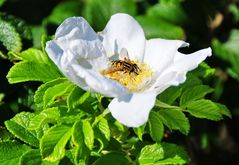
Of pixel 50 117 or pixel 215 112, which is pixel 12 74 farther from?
pixel 215 112

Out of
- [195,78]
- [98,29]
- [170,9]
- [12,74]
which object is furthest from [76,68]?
[170,9]

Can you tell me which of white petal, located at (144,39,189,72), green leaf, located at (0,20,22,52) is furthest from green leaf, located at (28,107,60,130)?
green leaf, located at (0,20,22,52)

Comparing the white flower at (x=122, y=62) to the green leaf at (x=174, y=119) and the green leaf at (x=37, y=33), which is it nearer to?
the green leaf at (x=174, y=119)

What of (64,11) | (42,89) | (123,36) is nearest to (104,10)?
(64,11)

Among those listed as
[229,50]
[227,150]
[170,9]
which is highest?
[170,9]

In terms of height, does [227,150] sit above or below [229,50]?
below

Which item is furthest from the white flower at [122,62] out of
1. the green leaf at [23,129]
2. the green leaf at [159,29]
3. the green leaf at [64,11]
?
the green leaf at [64,11]

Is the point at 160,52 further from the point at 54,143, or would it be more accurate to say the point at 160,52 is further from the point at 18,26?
the point at 18,26
